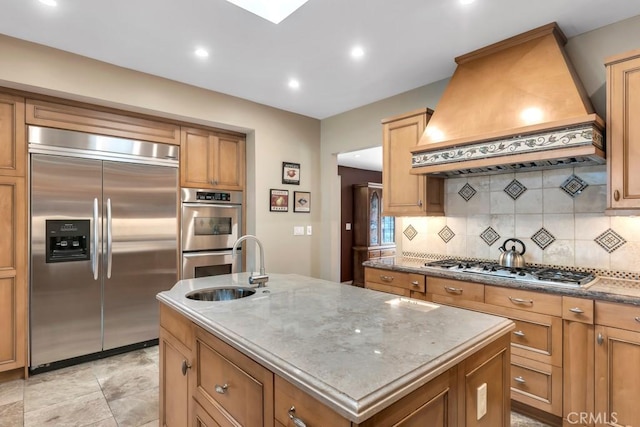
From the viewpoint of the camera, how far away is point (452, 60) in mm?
2750

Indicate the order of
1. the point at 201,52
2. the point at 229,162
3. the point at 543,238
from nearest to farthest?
the point at 543,238
the point at 201,52
the point at 229,162

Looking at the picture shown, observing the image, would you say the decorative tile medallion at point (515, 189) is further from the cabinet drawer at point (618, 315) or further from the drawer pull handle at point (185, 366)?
the drawer pull handle at point (185, 366)

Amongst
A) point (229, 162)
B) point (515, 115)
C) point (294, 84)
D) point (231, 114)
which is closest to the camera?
point (515, 115)

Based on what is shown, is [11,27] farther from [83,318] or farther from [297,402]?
[297,402]

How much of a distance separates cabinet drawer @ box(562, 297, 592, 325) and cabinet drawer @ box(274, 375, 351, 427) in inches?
71.1

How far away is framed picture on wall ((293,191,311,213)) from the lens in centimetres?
417

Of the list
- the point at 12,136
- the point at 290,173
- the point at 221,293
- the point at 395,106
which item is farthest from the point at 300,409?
the point at 290,173

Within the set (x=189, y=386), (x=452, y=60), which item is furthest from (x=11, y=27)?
(x=452, y=60)

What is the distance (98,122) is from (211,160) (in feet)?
3.58

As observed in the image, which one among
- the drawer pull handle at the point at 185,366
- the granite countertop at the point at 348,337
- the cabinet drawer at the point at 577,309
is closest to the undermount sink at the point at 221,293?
the granite countertop at the point at 348,337

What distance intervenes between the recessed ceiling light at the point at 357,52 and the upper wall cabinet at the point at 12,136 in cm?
268

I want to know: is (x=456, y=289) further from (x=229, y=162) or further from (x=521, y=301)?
(x=229, y=162)

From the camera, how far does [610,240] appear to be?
2242 mm

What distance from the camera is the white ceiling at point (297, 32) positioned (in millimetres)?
2078
